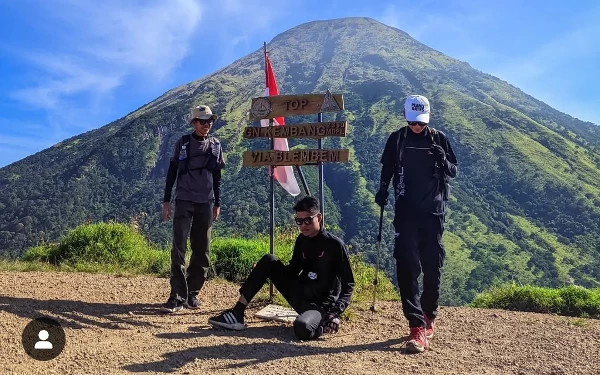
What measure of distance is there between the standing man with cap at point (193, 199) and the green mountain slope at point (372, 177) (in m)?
39.4

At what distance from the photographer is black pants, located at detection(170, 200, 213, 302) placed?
16.2 ft

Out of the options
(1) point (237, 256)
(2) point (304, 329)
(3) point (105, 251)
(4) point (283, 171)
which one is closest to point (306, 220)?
(2) point (304, 329)

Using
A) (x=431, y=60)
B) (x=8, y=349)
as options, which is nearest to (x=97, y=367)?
(x=8, y=349)

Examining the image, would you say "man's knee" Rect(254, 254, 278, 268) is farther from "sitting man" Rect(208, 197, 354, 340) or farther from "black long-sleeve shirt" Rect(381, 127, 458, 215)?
"black long-sleeve shirt" Rect(381, 127, 458, 215)

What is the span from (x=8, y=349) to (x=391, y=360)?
2.72 meters

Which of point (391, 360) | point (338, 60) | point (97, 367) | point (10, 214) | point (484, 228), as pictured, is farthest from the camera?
point (338, 60)

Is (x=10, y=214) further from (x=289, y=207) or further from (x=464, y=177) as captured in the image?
(x=464, y=177)

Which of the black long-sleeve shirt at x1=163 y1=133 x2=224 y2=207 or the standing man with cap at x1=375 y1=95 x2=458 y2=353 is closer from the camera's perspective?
the standing man with cap at x1=375 y1=95 x2=458 y2=353

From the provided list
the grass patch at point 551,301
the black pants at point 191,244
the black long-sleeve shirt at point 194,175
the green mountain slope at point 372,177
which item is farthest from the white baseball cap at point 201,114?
the green mountain slope at point 372,177

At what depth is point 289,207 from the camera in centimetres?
6106

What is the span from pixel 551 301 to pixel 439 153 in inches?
123

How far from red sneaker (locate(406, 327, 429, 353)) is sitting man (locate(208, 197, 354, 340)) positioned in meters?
0.65

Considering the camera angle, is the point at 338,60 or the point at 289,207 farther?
the point at 338,60

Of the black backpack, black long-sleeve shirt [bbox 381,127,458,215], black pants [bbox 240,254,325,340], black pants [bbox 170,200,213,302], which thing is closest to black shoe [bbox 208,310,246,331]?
black pants [bbox 240,254,325,340]
